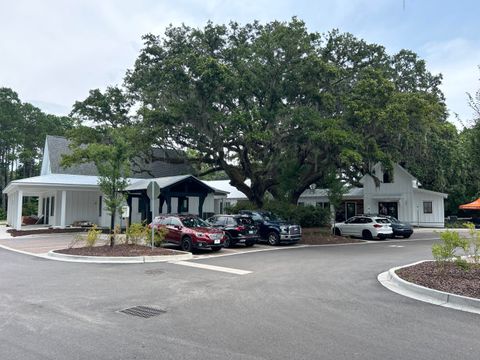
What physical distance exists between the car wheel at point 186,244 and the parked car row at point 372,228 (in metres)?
Answer: 12.9

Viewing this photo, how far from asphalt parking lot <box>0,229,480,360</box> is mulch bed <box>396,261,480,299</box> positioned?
0.95 metres

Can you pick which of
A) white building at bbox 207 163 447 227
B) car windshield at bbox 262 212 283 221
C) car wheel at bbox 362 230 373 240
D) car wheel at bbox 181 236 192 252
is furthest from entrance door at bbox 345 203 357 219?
car wheel at bbox 181 236 192 252

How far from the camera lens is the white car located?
24.3 meters

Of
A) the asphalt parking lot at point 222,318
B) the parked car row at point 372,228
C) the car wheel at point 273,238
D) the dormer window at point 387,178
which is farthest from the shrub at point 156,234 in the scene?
the dormer window at point 387,178

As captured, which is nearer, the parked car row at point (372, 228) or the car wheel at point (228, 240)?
the car wheel at point (228, 240)

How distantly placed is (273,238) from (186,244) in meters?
5.47

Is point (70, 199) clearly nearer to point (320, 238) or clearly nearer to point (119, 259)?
point (119, 259)

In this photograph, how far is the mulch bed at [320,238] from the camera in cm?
2214

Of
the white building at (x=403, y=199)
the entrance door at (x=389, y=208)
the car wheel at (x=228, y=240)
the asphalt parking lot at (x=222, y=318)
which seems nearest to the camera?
the asphalt parking lot at (x=222, y=318)

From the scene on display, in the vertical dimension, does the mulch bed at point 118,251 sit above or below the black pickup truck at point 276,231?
below

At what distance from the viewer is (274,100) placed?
21.5 meters

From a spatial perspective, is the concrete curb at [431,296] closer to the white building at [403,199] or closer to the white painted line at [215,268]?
the white painted line at [215,268]

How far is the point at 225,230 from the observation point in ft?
61.6

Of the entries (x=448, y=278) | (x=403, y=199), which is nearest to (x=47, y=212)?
(x=403, y=199)
